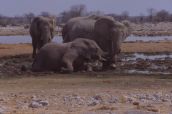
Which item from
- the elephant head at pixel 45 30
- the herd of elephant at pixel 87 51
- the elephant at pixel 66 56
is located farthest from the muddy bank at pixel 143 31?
the elephant at pixel 66 56

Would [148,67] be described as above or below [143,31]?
above

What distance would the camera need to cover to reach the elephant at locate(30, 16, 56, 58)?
27.0 m

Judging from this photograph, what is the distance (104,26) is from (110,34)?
0.67 metres

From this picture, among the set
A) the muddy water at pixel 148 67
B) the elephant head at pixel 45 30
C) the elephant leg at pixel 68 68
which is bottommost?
the muddy water at pixel 148 67

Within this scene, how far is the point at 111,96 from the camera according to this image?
42.3ft

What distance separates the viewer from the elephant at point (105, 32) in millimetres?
21844

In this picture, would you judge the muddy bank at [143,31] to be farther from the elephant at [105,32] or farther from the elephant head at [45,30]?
the elephant at [105,32]

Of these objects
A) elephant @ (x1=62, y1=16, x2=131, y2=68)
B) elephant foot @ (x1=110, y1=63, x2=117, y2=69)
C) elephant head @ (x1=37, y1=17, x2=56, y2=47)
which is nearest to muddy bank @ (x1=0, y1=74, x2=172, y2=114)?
elephant foot @ (x1=110, y1=63, x2=117, y2=69)

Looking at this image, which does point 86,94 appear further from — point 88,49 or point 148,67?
point 148,67

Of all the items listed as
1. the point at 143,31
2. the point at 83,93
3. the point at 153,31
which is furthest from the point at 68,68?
the point at 143,31

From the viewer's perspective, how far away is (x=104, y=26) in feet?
75.2

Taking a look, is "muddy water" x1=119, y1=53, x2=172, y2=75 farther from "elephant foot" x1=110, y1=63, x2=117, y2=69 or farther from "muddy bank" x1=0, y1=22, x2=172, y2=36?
"muddy bank" x1=0, y1=22, x2=172, y2=36

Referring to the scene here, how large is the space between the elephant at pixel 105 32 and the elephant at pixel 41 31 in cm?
102

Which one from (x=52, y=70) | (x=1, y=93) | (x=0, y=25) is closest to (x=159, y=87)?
(x=1, y=93)
